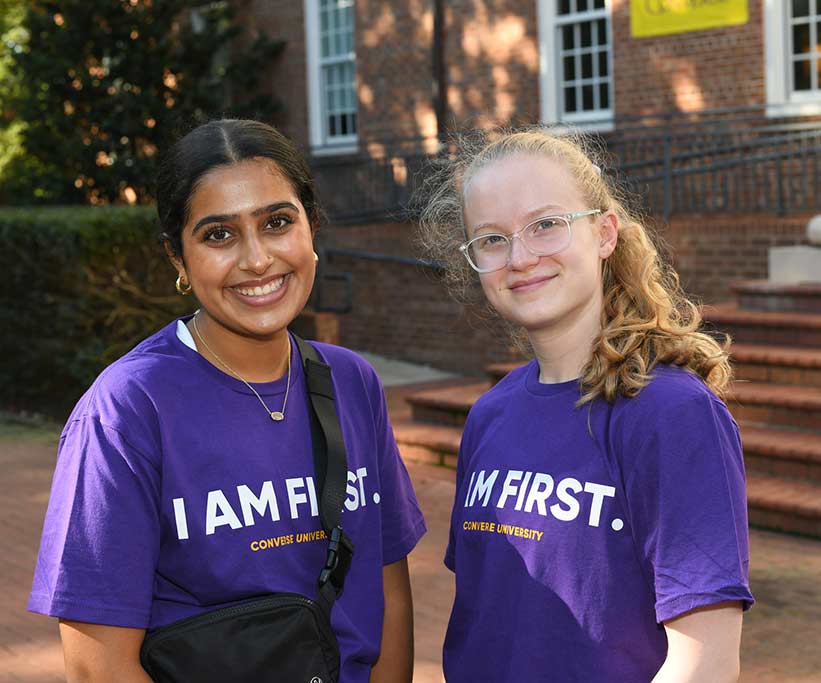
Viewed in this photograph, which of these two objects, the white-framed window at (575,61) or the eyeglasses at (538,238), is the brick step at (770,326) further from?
the eyeglasses at (538,238)

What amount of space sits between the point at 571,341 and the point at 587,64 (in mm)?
11182

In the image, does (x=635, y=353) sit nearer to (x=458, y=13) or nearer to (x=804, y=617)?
(x=804, y=617)

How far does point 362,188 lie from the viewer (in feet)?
49.6

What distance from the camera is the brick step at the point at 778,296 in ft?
29.0

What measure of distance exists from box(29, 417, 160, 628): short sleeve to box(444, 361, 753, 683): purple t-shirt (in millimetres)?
623

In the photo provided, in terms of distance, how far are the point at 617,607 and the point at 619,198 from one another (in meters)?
0.96

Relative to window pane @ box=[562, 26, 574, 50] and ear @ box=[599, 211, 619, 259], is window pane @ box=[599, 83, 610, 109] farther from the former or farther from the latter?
Result: ear @ box=[599, 211, 619, 259]

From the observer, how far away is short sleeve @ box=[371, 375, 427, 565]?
257 cm

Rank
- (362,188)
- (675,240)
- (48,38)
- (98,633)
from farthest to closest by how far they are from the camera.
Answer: (48,38) → (362,188) → (675,240) → (98,633)

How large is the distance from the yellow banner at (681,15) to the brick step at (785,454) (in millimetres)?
5195

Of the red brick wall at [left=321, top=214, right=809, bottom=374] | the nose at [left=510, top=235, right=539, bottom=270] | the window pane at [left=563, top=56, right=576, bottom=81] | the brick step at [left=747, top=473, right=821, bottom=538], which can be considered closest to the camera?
the nose at [left=510, top=235, right=539, bottom=270]

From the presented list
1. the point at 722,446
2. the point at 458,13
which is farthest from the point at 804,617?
the point at 458,13

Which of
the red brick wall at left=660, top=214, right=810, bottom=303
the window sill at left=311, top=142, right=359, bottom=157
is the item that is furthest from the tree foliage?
the red brick wall at left=660, top=214, right=810, bottom=303

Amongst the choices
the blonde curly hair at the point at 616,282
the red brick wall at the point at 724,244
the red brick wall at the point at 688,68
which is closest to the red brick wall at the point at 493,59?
the red brick wall at the point at 688,68
